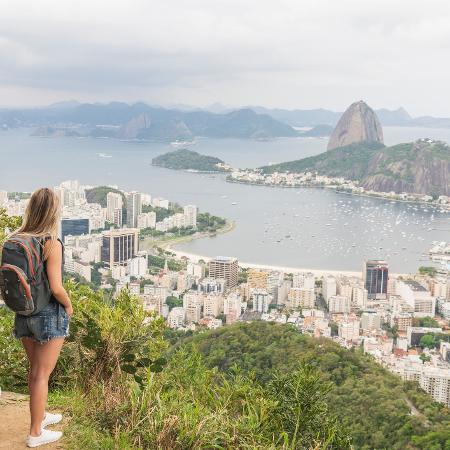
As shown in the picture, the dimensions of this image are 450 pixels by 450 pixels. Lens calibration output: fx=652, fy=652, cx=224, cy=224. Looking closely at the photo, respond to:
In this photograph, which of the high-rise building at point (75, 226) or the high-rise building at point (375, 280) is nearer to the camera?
the high-rise building at point (375, 280)

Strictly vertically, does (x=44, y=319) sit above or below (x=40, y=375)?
above

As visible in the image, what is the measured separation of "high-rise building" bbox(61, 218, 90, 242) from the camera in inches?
736

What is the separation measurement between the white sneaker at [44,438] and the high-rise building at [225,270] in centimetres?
1242

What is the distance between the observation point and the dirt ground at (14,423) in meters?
1.19

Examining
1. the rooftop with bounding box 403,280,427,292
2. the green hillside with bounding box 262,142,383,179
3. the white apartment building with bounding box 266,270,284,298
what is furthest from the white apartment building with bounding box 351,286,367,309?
the green hillside with bounding box 262,142,383,179

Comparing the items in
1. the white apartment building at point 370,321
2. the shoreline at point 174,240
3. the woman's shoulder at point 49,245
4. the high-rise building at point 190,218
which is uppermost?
the woman's shoulder at point 49,245

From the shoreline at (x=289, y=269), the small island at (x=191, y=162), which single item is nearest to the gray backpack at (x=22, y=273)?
the shoreline at (x=289, y=269)

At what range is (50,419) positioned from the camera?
1.24m

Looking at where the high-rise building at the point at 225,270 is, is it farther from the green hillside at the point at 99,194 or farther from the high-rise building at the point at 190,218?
the green hillside at the point at 99,194

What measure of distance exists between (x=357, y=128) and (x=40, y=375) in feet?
148

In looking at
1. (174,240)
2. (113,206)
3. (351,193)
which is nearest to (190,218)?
(174,240)

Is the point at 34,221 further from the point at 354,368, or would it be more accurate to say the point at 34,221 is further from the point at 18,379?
the point at 354,368

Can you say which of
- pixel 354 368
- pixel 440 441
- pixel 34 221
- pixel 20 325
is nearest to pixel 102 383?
pixel 20 325

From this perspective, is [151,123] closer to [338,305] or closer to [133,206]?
[133,206]
